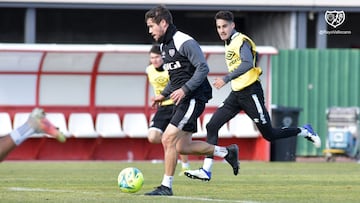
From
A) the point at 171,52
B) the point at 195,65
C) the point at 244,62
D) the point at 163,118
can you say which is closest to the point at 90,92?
the point at 163,118

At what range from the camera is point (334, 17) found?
30.4m

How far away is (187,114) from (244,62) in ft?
6.97

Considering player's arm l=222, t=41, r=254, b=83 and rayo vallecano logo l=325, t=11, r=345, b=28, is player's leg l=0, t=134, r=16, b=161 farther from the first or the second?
rayo vallecano logo l=325, t=11, r=345, b=28

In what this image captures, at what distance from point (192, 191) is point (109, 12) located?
70.6 feet

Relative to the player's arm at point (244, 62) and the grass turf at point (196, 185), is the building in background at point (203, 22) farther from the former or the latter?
the player's arm at point (244, 62)

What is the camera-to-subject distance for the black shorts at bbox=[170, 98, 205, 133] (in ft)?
40.8

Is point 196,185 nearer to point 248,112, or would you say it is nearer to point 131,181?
point 248,112

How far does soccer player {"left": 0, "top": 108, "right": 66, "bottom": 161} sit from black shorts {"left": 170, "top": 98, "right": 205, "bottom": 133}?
7.81 ft

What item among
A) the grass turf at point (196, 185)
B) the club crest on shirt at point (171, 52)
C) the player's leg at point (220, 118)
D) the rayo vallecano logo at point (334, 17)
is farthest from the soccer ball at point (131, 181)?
the rayo vallecano logo at point (334, 17)

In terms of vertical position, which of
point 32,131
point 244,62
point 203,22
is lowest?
point 32,131

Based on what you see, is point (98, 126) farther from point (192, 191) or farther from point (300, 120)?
point (192, 191)

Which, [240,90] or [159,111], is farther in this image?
[159,111]

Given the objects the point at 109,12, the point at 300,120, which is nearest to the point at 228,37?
the point at 300,120

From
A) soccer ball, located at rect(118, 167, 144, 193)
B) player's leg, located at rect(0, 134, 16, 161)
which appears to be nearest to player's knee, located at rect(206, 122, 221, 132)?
soccer ball, located at rect(118, 167, 144, 193)
